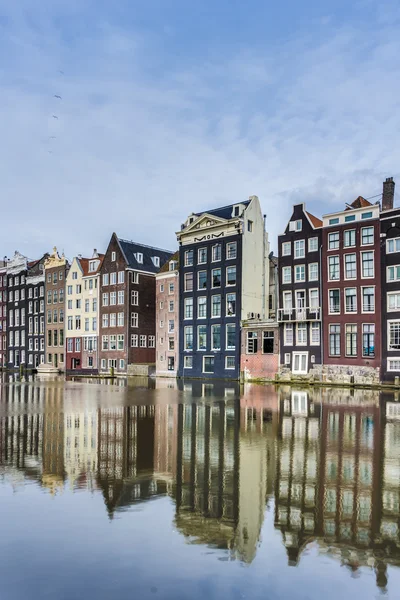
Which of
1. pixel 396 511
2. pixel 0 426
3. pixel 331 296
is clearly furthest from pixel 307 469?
pixel 331 296

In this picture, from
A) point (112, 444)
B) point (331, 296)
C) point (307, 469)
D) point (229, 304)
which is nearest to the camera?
point (307, 469)

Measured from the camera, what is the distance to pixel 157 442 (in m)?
18.3

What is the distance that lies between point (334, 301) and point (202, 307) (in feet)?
66.3

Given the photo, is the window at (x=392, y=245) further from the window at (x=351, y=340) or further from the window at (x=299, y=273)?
the window at (x=299, y=273)

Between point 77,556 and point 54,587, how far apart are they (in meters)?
1.01

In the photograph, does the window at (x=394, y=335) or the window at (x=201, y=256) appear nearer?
the window at (x=394, y=335)

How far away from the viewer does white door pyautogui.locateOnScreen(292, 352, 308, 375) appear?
2364 inches

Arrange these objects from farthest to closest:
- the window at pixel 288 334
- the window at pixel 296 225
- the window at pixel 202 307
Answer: the window at pixel 202 307
the window at pixel 296 225
the window at pixel 288 334

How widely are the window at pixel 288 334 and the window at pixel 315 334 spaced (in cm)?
269

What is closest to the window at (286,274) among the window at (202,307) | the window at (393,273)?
the window at (393,273)

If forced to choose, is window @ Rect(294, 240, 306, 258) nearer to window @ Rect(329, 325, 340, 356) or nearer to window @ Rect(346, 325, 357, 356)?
window @ Rect(329, 325, 340, 356)

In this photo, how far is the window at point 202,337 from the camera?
72.1 metres

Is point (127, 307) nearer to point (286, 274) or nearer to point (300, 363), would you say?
point (286, 274)

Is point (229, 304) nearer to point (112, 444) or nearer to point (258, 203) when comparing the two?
point (258, 203)
